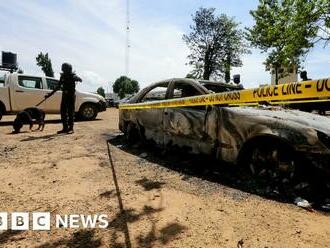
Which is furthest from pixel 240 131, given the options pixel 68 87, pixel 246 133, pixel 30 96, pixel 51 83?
pixel 51 83

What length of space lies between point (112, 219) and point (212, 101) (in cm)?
243

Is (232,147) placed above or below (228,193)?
above

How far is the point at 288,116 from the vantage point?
4738mm

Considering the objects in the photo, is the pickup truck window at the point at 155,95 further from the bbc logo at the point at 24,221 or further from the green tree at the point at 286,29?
the green tree at the point at 286,29

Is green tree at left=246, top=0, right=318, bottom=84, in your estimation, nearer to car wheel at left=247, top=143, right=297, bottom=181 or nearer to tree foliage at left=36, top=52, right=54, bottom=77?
car wheel at left=247, top=143, right=297, bottom=181

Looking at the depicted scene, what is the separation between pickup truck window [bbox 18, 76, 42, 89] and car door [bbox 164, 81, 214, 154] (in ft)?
26.4

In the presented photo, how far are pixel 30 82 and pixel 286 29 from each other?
15.6m

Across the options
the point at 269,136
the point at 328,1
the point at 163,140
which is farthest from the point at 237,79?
the point at 328,1

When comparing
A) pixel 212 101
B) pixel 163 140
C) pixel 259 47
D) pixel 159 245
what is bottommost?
pixel 159 245

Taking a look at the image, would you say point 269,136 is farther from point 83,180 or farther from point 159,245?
point 83,180

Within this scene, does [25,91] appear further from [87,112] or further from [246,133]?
[246,133]

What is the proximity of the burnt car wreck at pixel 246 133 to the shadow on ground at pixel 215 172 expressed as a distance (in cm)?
18

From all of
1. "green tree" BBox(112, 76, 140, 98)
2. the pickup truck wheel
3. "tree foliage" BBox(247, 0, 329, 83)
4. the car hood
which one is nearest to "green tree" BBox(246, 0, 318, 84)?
"tree foliage" BBox(247, 0, 329, 83)

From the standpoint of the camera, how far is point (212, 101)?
550 centimetres
